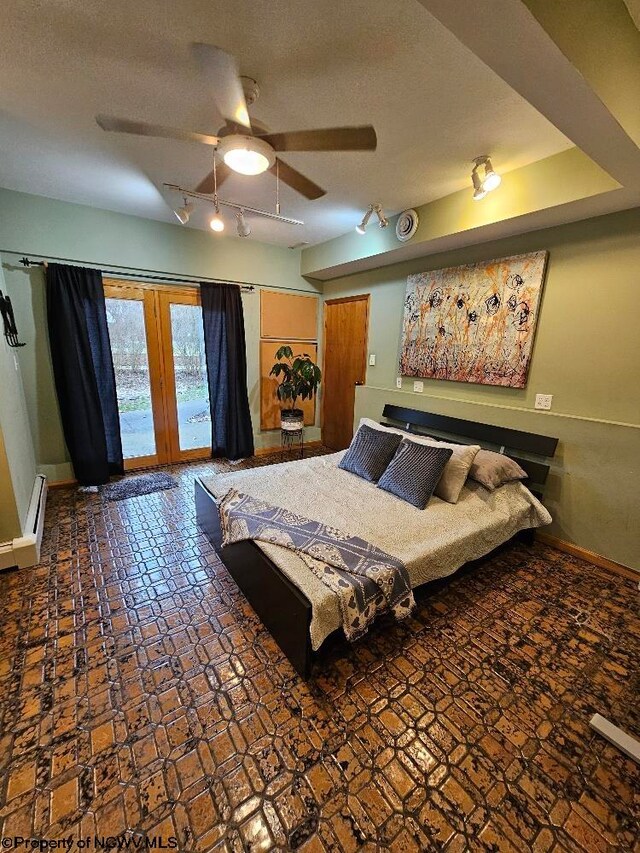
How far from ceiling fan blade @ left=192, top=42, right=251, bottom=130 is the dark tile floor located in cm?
239

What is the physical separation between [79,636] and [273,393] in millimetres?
3462

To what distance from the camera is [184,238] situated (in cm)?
379

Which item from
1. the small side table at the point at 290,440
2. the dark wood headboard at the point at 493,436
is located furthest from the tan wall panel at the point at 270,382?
the dark wood headboard at the point at 493,436

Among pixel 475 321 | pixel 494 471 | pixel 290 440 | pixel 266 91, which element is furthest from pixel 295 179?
pixel 290 440

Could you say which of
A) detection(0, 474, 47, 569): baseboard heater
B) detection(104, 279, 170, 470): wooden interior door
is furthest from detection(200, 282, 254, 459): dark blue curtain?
detection(0, 474, 47, 569): baseboard heater

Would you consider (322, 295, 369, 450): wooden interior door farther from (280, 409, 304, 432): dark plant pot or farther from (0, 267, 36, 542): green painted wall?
(0, 267, 36, 542): green painted wall

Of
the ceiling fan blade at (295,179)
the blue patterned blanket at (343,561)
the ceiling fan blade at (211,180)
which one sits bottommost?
the blue patterned blanket at (343,561)

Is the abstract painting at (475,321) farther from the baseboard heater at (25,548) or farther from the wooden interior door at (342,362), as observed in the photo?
the baseboard heater at (25,548)

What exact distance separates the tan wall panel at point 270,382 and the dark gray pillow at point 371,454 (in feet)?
6.66

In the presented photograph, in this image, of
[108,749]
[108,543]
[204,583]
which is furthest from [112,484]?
[108,749]

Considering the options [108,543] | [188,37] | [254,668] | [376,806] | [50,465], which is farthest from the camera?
[50,465]

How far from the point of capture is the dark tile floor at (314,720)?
109 centimetres

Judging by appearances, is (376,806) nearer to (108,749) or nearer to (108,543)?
(108,749)

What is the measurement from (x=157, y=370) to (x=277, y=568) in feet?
10.3
